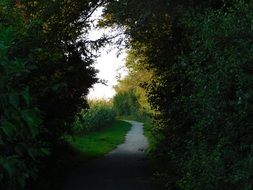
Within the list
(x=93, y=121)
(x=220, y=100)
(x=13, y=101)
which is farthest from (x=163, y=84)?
(x=93, y=121)

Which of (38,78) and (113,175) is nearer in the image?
(38,78)

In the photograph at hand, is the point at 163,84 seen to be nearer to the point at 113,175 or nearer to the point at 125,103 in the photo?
the point at 113,175

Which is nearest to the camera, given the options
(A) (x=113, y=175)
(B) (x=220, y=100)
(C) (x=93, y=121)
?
(B) (x=220, y=100)

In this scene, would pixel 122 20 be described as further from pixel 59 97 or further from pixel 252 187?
pixel 252 187

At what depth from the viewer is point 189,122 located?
549 inches

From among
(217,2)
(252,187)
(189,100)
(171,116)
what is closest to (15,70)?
(252,187)

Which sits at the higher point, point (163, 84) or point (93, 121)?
point (163, 84)

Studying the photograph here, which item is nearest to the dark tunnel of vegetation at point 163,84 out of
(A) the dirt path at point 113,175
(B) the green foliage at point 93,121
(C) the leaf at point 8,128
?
(C) the leaf at point 8,128

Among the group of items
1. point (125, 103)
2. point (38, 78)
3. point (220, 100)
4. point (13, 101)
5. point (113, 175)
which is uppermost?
point (125, 103)

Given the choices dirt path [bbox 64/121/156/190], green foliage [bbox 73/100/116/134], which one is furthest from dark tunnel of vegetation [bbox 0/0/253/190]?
green foliage [bbox 73/100/116/134]

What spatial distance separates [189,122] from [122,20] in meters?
3.62

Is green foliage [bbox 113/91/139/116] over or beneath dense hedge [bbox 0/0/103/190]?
over

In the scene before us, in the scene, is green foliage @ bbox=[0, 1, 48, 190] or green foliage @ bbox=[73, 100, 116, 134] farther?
green foliage @ bbox=[73, 100, 116, 134]

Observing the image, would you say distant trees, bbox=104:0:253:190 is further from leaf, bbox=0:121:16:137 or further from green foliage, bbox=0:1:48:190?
leaf, bbox=0:121:16:137
